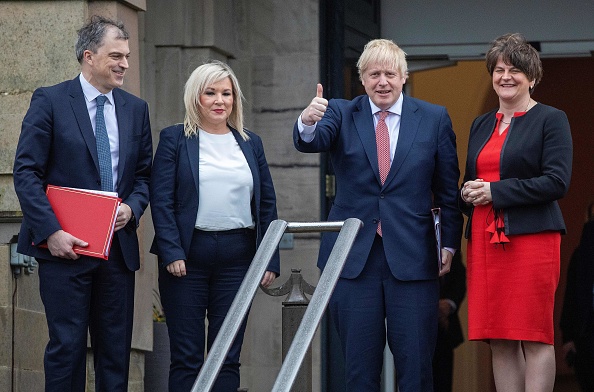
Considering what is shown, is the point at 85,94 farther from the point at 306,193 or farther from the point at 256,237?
the point at 306,193

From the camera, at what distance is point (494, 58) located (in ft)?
18.7

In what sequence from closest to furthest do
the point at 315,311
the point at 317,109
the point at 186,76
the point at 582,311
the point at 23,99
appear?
the point at 315,311 < the point at 317,109 < the point at 23,99 < the point at 582,311 < the point at 186,76

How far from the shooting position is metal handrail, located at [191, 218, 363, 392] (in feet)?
13.8

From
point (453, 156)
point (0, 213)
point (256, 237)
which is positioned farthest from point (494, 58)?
point (0, 213)

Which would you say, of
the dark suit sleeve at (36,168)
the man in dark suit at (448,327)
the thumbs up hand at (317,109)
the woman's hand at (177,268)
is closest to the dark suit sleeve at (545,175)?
the thumbs up hand at (317,109)

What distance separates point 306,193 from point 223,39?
112cm

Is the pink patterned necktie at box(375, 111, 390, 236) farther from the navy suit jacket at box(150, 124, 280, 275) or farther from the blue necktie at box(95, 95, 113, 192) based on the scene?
the blue necktie at box(95, 95, 113, 192)

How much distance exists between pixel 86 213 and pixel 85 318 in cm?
44

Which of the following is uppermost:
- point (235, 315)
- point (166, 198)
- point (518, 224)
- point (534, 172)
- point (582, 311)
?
point (534, 172)

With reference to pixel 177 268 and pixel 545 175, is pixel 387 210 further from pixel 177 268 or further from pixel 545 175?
pixel 177 268

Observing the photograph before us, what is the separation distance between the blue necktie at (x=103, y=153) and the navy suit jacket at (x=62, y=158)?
1.1 inches

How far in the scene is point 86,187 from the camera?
18.8 feet

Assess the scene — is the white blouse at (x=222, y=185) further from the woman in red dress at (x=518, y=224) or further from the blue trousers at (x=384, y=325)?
the woman in red dress at (x=518, y=224)

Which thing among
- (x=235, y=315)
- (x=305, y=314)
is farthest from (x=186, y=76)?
(x=305, y=314)
